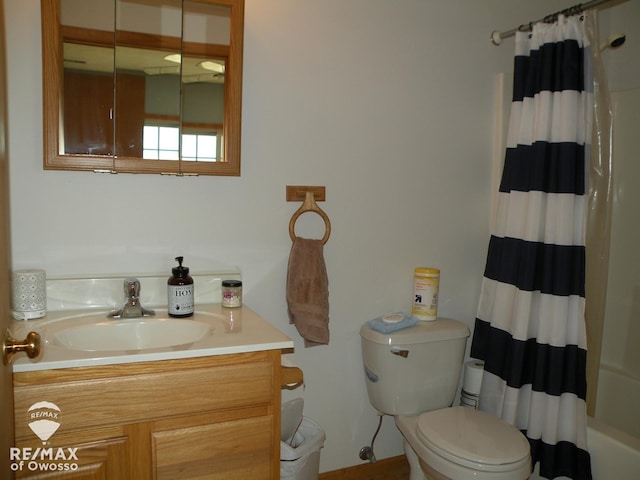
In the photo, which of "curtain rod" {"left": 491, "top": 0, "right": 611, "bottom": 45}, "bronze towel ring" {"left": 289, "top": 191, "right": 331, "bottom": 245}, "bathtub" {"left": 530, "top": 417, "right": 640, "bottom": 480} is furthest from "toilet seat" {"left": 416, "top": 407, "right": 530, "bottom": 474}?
"curtain rod" {"left": 491, "top": 0, "right": 611, "bottom": 45}

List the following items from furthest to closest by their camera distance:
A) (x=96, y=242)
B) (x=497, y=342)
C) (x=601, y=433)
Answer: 1. (x=497, y=342)
2. (x=601, y=433)
3. (x=96, y=242)

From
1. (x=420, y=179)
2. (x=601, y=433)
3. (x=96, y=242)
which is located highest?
(x=420, y=179)

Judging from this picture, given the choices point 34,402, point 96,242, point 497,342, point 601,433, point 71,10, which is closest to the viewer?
point 34,402

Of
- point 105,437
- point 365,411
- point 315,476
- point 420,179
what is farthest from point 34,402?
point 420,179

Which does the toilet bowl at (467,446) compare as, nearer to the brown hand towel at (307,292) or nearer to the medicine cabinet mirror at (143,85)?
the brown hand towel at (307,292)

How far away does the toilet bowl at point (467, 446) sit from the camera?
1.44m

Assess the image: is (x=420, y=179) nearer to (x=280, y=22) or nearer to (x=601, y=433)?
(x=280, y=22)

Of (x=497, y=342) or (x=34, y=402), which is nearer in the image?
(x=34, y=402)

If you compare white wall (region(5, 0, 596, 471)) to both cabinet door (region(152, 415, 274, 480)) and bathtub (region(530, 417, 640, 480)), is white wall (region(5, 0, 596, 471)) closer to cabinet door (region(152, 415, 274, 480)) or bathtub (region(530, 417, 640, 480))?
cabinet door (region(152, 415, 274, 480))

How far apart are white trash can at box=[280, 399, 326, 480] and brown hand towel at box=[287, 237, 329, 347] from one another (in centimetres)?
27

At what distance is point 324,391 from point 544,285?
95 cm

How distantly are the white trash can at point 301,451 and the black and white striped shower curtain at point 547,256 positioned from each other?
0.76m

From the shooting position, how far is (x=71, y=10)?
1459 mm

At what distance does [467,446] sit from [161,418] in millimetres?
942
